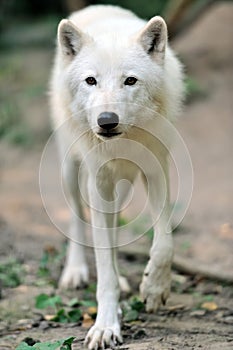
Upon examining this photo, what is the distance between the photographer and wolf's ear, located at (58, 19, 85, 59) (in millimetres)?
4536

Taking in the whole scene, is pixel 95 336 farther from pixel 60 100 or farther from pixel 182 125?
pixel 182 125

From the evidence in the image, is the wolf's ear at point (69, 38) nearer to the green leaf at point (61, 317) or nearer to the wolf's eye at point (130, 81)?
the wolf's eye at point (130, 81)

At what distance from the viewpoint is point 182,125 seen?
32.8 feet

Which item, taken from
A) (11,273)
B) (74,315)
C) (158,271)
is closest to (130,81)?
(158,271)

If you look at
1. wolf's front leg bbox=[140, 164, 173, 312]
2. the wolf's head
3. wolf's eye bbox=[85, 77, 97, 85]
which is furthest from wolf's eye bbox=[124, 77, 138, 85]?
wolf's front leg bbox=[140, 164, 173, 312]

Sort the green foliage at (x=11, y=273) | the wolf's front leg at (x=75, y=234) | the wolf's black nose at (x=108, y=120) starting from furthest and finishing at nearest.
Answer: the wolf's front leg at (x=75, y=234) → the green foliage at (x=11, y=273) → the wolf's black nose at (x=108, y=120)

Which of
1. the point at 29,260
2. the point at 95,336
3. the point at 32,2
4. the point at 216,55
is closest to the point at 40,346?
the point at 95,336

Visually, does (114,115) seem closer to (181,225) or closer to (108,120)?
(108,120)

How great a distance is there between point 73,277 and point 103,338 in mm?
1588

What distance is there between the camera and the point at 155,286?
4.55m

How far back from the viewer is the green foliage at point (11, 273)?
18.3 feet

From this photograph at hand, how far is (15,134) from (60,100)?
5403mm

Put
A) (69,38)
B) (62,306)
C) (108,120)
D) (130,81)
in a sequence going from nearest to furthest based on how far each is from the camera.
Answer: (108,120)
(130,81)
(69,38)
(62,306)

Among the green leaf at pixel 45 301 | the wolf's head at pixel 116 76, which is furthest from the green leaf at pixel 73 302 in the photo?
the wolf's head at pixel 116 76
